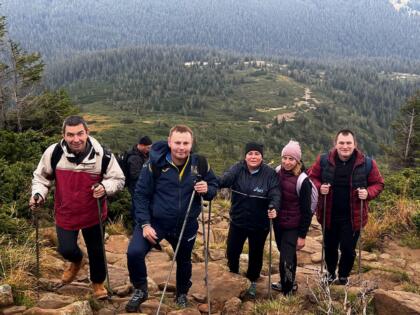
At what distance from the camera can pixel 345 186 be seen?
621cm

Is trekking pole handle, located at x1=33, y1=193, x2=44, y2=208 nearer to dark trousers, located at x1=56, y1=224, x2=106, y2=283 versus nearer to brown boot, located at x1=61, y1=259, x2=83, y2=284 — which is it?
dark trousers, located at x1=56, y1=224, x2=106, y2=283

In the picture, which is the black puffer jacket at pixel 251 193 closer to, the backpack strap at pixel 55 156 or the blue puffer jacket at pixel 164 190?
the blue puffer jacket at pixel 164 190

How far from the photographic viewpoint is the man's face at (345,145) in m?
6.02

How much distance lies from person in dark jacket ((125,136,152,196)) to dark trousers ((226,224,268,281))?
2701mm

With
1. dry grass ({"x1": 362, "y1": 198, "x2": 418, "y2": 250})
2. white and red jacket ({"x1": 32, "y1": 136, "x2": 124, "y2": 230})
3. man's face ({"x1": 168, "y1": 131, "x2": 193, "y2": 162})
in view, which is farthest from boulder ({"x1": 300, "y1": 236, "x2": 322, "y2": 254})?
white and red jacket ({"x1": 32, "y1": 136, "x2": 124, "y2": 230})

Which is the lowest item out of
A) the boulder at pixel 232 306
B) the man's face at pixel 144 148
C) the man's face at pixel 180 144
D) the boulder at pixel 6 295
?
the boulder at pixel 232 306

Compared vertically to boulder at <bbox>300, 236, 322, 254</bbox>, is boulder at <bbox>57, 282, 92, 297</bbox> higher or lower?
higher

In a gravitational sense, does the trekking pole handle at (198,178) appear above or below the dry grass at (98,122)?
above

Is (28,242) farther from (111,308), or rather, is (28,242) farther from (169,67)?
(169,67)

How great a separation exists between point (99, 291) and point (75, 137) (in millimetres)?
1962

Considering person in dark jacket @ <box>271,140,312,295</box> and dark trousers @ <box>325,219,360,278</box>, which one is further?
dark trousers @ <box>325,219,360,278</box>

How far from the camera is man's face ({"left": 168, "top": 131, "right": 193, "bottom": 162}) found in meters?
4.97

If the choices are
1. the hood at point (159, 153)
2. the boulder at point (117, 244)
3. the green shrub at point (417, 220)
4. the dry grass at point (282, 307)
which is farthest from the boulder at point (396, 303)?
the boulder at point (117, 244)

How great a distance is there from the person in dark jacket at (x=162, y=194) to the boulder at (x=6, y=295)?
1.25 meters
